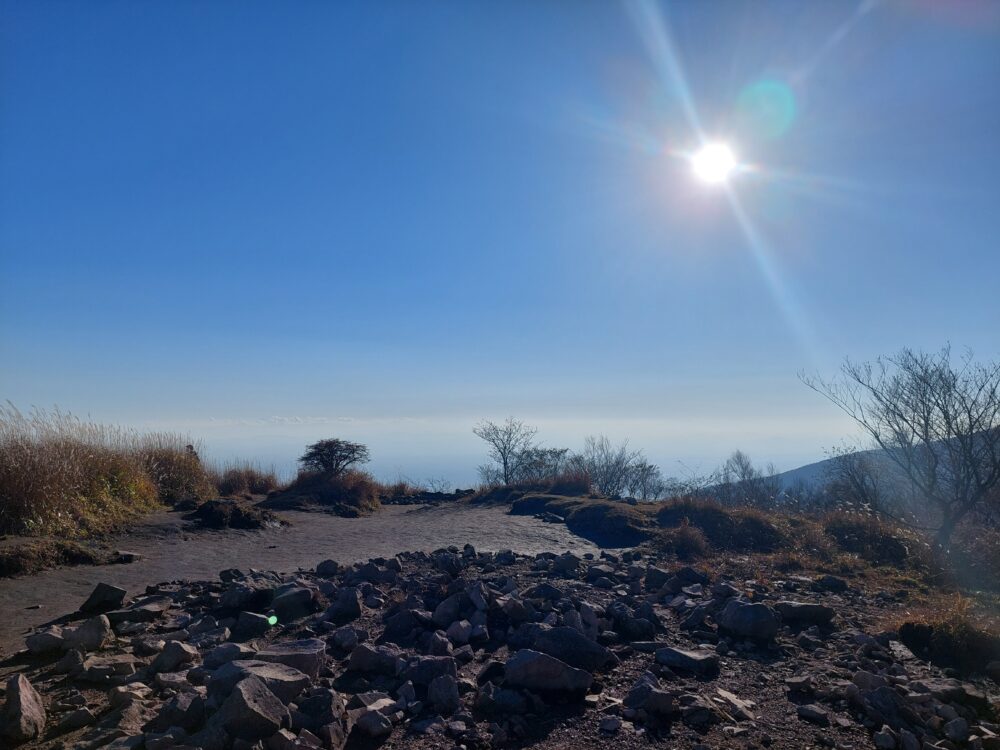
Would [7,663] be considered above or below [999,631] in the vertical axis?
below

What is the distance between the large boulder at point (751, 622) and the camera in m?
5.01

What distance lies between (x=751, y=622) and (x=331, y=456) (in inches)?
610

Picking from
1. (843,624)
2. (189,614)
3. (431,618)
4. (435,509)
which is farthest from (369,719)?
(435,509)

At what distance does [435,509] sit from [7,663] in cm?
1140

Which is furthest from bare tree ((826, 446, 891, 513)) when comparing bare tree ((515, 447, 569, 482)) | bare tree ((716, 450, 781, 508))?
bare tree ((515, 447, 569, 482))

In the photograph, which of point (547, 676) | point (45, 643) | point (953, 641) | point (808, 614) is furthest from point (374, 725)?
point (953, 641)

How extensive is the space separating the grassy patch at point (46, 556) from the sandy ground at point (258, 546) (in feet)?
0.64

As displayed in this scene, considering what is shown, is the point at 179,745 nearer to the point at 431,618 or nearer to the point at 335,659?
the point at 335,659

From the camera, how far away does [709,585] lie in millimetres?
6773

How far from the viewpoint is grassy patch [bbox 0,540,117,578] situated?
23.1 feet

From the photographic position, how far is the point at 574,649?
4.27m

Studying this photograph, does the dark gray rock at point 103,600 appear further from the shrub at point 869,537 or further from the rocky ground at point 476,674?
the shrub at point 869,537

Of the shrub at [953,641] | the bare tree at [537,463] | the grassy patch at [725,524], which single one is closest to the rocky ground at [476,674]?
the shrub at [953,641]

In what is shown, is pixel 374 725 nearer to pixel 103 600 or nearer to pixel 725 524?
pixel 103 600
